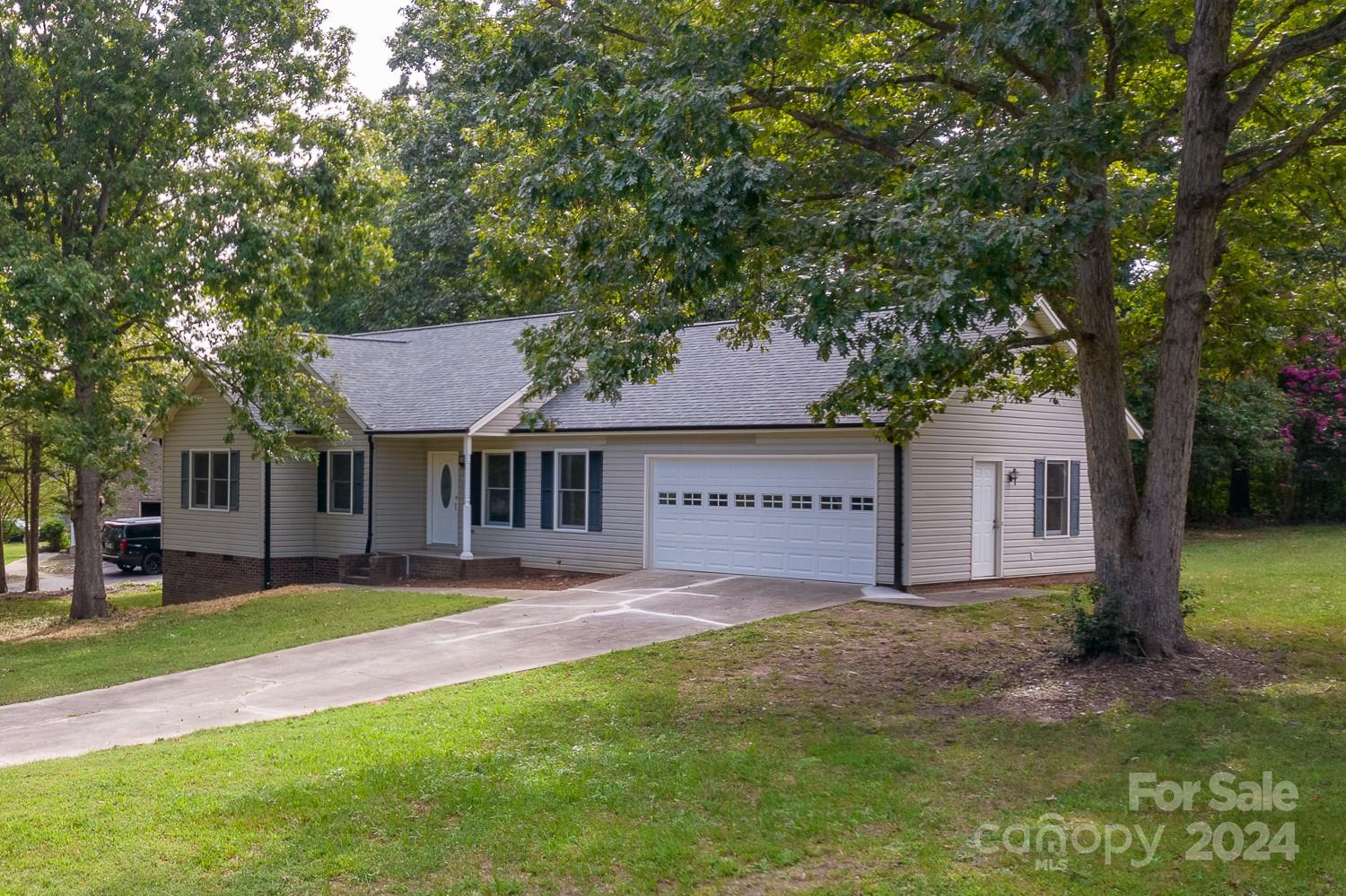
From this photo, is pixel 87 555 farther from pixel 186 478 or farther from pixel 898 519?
pixel 898 519

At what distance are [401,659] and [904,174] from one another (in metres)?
7.84

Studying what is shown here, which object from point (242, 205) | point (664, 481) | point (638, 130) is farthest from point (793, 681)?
point (242, 205)

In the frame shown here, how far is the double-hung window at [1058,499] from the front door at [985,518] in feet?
4.90

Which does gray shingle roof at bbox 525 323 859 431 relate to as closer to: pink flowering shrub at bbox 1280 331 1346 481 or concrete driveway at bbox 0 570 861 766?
concrete driveway at bbox 0 570 861 766

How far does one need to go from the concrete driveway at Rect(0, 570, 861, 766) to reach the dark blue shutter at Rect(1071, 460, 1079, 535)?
5.55 meters

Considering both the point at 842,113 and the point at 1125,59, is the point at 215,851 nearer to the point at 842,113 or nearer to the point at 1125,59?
the point at 842,113

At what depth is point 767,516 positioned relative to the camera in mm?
19031

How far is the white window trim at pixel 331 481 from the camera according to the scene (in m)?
23.6

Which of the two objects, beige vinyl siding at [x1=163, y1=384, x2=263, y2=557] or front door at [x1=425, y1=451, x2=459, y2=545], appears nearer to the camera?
front door at [x1=425, y1=451, x2=459, y2=545]

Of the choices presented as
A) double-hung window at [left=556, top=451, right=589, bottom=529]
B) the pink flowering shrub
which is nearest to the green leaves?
double-hung window at [left=556, top=451, right=589, bottom=529]

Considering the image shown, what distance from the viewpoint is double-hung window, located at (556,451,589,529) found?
21516 millimetres

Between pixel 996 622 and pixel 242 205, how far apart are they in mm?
12621

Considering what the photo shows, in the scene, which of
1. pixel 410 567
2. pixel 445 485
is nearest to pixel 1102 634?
pixel 410 567

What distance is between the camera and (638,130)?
11.3m
